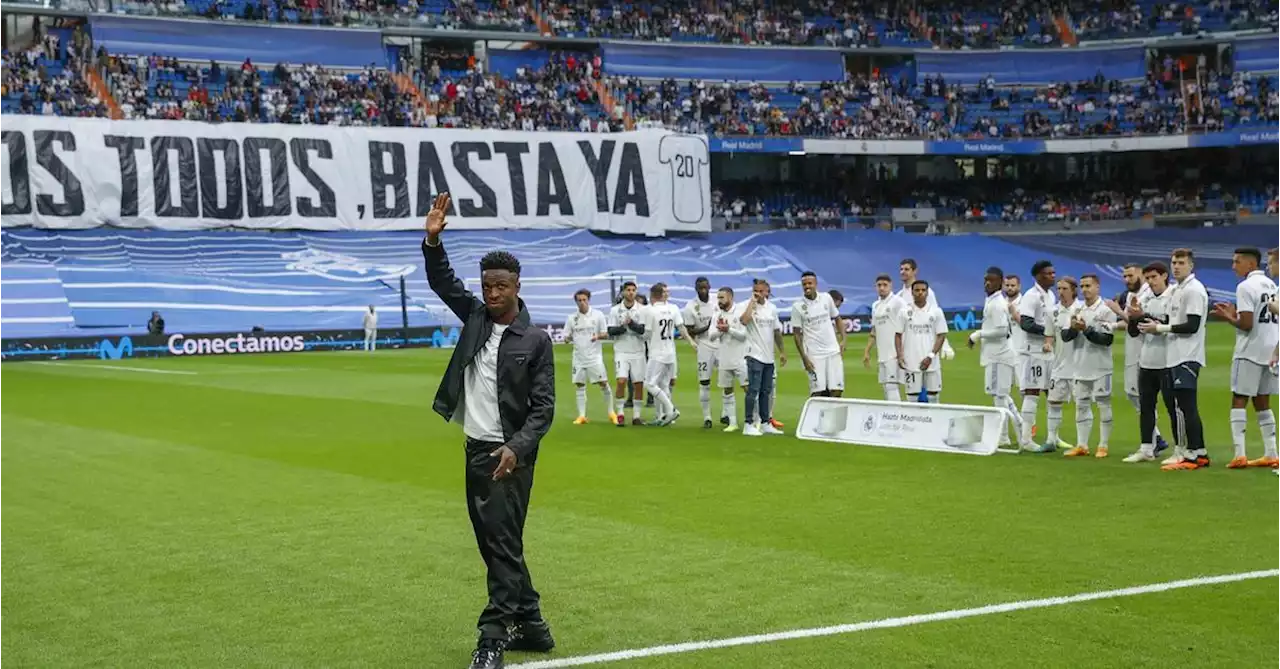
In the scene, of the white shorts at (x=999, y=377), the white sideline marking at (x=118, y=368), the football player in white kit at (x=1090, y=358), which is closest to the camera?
the football player in white kit at (x=1090, y=358)

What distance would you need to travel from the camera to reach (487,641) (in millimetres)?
7488

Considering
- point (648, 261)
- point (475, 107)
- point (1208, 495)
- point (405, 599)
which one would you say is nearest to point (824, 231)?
point (648, 261)

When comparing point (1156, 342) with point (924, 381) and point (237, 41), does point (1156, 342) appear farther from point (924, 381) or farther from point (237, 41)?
point (237, 41)

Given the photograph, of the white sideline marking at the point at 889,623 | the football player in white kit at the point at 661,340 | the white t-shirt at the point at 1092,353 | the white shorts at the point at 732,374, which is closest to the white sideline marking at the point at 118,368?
the football player in white kit at the point at 661,340

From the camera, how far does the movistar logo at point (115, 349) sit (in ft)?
147

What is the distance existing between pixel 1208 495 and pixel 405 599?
319 inches

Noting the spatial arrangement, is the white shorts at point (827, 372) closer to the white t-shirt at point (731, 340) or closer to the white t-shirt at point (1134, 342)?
the white t-shirt at point (731, 340)

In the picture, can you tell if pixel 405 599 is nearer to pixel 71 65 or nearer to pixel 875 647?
pixel 875 647

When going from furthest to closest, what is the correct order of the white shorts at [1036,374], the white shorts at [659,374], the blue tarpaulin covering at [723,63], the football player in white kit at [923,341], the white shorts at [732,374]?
the blue tarpaulin covering at [723,63] → the white shorts at [659,374] → the white shorts at [732,374] → the football player in white kit at [923,341] → the white shorts at [1036,374]

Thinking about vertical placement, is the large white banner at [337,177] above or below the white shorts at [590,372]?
above

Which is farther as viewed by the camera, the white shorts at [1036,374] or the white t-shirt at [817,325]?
A: the white t-shirt at [817,325]

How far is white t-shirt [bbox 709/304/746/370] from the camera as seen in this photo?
2042 cm

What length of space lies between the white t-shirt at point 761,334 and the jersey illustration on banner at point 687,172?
40.3 meters

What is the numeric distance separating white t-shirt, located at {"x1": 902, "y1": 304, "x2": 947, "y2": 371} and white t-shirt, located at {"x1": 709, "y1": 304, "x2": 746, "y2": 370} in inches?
93.2
